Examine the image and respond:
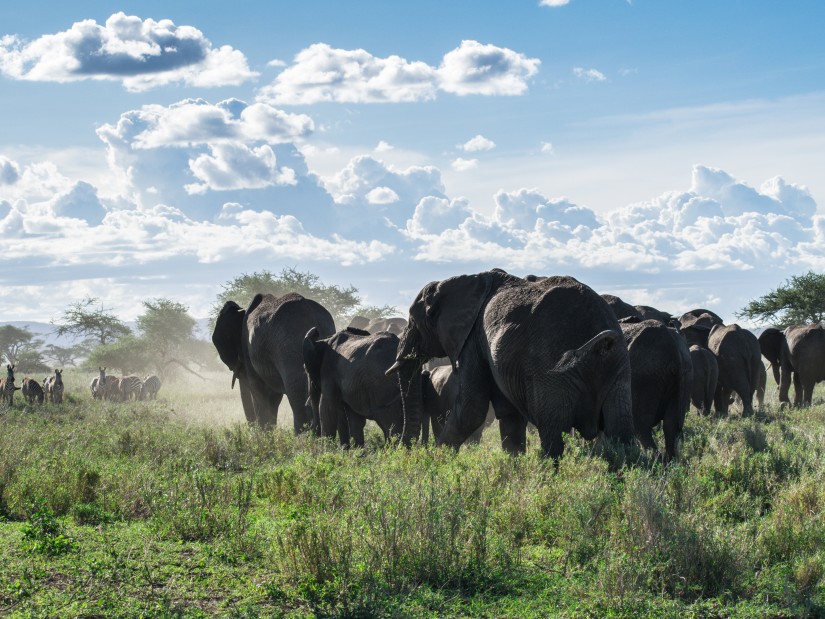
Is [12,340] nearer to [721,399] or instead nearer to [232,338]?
[232,338]

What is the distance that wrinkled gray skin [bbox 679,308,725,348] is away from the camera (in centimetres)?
2102

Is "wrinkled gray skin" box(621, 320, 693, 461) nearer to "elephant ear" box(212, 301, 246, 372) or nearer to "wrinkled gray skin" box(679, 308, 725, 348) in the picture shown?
"wrinkled gray skin" box(679, 308, 725, 348)

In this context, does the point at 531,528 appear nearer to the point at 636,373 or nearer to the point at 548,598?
the point at 548,598

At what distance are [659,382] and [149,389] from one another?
2272 centimetres

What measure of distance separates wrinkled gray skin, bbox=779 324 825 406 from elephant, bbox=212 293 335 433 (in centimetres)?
1354

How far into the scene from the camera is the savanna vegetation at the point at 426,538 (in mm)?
6070

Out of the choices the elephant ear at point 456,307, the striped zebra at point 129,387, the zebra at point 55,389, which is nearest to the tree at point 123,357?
the striped zebra at point 129,387

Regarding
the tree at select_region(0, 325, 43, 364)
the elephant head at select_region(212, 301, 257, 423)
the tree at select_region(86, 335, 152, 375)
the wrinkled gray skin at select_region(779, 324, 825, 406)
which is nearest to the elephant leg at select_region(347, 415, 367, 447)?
the elephant head at select_region(212, 301, 257, 423)

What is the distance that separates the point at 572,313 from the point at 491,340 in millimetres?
1034

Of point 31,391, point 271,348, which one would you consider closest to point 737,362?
point 271,348

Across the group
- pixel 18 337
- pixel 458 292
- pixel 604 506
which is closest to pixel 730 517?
pixel 604 506

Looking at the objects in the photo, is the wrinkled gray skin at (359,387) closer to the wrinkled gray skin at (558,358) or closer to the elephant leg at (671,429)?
the wrinkled gray skin at (558,358)

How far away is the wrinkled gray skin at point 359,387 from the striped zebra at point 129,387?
17.4 metres

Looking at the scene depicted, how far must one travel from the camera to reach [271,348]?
15.5 meters
